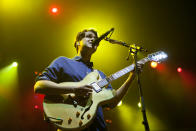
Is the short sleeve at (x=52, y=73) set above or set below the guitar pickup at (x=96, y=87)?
above

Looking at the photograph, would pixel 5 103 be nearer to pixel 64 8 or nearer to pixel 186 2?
pixel 64 8

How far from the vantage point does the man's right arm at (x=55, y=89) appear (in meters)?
2.12

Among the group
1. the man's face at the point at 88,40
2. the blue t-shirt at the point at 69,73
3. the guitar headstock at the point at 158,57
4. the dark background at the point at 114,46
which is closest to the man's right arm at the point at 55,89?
the blue t-shirt at the point at 69,73

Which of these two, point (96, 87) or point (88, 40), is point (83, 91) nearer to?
point (96, 87)

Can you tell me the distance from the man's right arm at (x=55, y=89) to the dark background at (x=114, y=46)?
3.88 m

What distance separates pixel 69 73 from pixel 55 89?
0.41 m

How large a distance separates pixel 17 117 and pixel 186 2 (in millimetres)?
7848

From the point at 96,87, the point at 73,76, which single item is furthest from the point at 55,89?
the point at 96,87

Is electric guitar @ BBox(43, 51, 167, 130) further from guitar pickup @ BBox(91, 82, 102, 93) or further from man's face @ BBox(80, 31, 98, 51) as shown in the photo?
man's face @ BBox(80, 31, 98, 51)

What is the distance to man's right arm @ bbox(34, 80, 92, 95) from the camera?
212cm

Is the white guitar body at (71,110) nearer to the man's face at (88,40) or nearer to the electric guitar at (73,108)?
the electric guitar at (73,108)

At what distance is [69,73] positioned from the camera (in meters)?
2.48

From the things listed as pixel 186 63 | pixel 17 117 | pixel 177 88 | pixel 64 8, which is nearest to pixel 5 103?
pixel 17 117

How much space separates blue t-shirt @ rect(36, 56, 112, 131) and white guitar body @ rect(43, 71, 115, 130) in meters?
0.16
